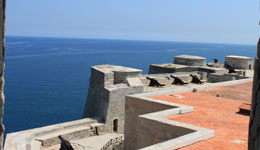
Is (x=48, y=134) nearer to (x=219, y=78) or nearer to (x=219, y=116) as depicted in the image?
(x=219, y=116)

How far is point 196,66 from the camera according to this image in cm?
3145

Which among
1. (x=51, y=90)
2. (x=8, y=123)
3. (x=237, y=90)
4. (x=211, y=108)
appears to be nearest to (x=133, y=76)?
(x=237, y=90)

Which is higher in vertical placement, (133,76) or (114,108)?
(133,76)

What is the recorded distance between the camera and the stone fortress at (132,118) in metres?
8.18

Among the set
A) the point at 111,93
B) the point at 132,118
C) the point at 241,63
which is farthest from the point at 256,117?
the point at 241,63

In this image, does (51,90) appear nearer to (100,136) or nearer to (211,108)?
(100,136)

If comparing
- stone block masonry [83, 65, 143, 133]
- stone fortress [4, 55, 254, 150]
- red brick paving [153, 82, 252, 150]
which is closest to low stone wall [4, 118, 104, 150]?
stone fortress [4, 55, 254, 150]

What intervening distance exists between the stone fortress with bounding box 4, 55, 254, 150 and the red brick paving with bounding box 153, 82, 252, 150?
78 millimetres

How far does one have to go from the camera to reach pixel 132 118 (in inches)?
449

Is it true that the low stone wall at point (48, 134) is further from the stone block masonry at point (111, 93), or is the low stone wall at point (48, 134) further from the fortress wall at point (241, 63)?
the fortress wall at point (241, 63)

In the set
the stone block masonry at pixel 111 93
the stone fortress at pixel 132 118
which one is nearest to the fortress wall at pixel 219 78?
the stone fortress at pixel 132 118

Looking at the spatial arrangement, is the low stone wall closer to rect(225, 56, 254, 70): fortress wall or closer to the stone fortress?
the stone fortress

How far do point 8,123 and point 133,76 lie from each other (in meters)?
17.1

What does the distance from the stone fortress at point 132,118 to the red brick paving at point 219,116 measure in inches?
3.1
